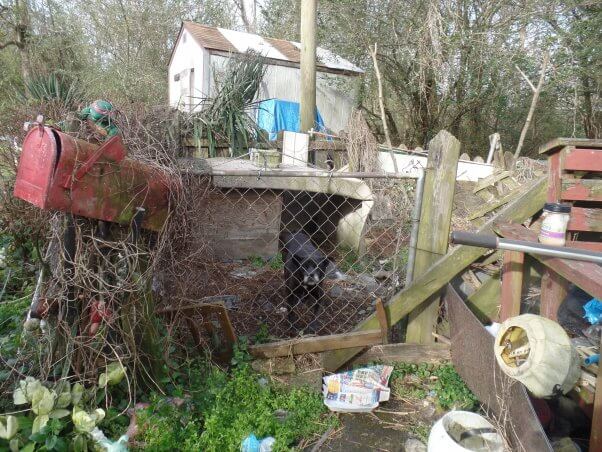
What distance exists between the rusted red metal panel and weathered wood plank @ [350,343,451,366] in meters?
1.67

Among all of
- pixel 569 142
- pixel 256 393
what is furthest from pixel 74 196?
pixel 569 142

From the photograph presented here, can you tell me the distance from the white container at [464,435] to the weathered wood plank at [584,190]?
4.12ft

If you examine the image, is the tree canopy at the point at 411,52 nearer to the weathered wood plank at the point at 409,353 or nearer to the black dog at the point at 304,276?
the black dog at the point at 304,276

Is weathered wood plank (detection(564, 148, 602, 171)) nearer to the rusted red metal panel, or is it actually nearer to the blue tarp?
the rusted red metal panel

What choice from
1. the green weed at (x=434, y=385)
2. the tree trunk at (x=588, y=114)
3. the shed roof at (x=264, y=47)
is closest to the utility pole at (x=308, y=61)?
the shed roof at (x=264, y=47)

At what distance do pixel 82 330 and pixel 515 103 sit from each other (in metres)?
15.5

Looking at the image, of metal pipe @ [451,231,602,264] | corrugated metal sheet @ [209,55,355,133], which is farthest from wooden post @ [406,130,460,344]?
corrugated metal sheet @ [209,55,355,133]

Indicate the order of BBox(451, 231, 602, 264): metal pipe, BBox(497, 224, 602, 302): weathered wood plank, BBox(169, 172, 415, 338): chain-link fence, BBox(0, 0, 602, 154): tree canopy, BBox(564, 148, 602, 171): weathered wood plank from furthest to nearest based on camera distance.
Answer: BBox(0, 0, 602, 154): tree canopy, BBox(169, 172, 415, 338): chain-link fence, BBox(564, 148, 602, 171): weathered wood plank, BBox(497, 224, 602, 302): weathered wood plank, BBox(451, 231, 602, 264): metal pipe

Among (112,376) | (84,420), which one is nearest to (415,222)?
(112,376)

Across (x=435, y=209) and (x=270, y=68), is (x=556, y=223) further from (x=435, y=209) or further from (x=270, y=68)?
(x=270, y=68)

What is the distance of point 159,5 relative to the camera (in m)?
16.5

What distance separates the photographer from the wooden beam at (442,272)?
243 cm

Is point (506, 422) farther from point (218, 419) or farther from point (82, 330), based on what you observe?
point (82, 330)

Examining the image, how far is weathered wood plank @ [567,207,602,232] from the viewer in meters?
2.25
